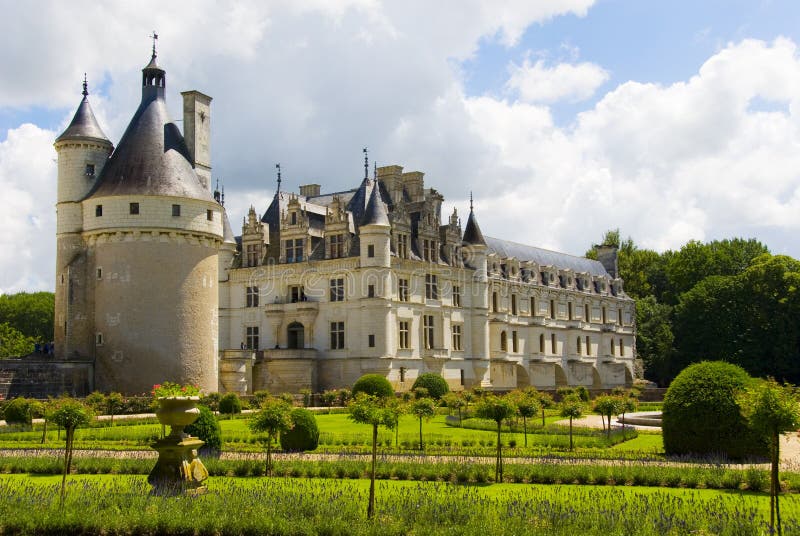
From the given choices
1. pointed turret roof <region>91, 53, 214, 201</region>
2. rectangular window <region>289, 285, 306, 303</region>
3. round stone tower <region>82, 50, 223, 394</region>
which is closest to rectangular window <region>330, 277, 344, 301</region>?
rectangular window <region>289, 285, 306, 303</region>

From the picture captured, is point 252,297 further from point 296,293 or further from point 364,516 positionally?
point 364,516

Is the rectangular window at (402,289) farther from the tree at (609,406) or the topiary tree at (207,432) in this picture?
the topiary tree at (207,432)

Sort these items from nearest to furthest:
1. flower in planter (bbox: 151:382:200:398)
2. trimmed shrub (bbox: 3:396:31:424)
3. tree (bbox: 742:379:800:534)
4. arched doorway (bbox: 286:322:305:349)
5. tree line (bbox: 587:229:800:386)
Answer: tree (bbox: 742:379:800:534) → flower in planter (bbox: 151:382:200:398) → trimmed shrub (bbox: 3:396:31:424) → arched doorway (bbox: 286:322:305:349) → tree line (bbox: 587:229:800:386)

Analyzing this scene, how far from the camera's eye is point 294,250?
50594 millimetres

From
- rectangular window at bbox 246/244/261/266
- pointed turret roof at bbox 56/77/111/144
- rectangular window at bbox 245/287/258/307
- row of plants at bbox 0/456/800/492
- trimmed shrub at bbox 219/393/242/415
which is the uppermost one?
pointed turret roof at bbox 56/77/111/144

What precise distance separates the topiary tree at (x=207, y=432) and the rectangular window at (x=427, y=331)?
2907cm

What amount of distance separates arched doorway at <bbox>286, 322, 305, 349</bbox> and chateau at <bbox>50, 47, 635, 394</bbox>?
12cm

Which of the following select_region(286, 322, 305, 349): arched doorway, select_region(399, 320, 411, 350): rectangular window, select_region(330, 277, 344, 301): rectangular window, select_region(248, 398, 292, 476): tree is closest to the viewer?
select_region(248, 398, 292, 476): tree

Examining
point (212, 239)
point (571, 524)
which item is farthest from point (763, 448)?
point (212, 239)

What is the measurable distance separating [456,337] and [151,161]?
74.0 ft

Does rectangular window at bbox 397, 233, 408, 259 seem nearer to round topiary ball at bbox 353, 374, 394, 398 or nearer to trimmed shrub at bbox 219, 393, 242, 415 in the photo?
round topiary ball at bbox 353, 374, 394, 398

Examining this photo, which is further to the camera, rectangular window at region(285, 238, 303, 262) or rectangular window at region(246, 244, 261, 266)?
rectangular window at region(246, 244, 261, 266)

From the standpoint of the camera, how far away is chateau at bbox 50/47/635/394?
39219 millimetres

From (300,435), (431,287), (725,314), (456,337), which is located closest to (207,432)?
(300,435)
